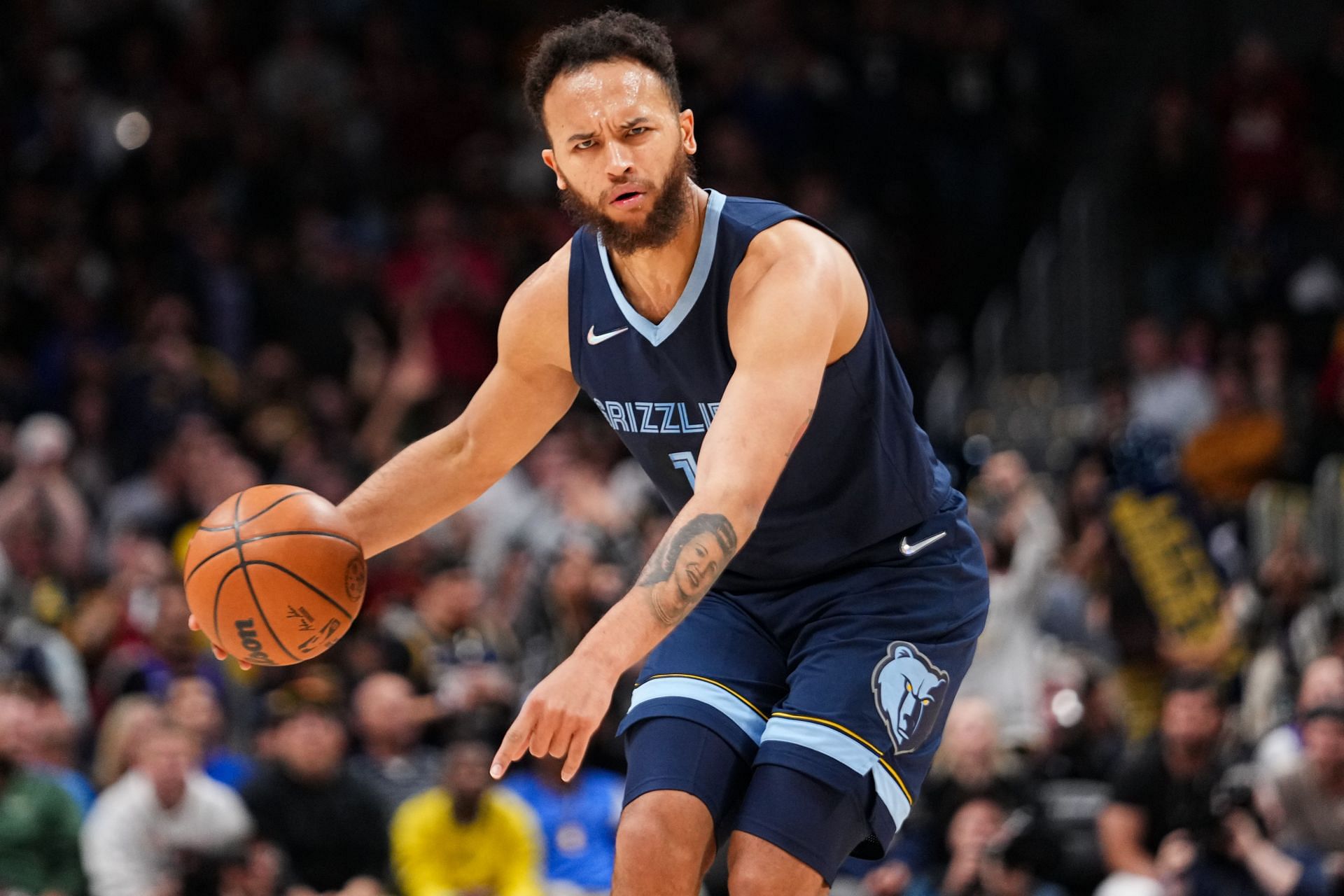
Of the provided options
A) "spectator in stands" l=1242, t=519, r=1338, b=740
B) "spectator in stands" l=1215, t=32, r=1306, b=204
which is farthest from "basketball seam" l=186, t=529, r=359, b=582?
"spectator in stands" l=1215, t=32, r=1306, b=204

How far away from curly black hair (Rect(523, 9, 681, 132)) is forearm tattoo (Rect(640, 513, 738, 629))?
1.19 metres

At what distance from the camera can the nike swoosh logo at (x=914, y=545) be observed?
4652 mm

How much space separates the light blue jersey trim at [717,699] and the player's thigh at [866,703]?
9cm

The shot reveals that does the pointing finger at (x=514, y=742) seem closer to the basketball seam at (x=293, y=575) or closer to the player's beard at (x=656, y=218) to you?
the basketball seam at (x=293, y=575)

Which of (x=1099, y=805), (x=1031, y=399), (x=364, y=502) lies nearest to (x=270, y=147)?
(x=1031, y=399)

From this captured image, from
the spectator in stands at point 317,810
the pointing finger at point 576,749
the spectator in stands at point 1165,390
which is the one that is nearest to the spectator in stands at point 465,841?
the spectator in stands at point 317,810

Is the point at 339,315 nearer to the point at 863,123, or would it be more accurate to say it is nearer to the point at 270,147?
the point at 270,147

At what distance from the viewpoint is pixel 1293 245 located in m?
13.1

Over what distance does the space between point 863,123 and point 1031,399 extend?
2678 mm

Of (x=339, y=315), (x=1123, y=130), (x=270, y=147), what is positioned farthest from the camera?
(x=1123, y=130)

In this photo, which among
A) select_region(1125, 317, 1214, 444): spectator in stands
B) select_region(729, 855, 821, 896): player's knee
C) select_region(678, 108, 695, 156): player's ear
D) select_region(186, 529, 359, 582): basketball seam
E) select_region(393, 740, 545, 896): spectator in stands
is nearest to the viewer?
select_region(729, 855, 821, 896): player's knee

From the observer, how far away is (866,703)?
437 cm

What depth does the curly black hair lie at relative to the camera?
4336 millimetres

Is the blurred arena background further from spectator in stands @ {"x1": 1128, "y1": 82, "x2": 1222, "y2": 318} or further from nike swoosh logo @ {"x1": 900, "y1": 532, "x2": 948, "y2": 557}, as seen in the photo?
nike swoosh logo @ {"x1": 900, "y1": 532, "x2": 948, "y2": 557}
